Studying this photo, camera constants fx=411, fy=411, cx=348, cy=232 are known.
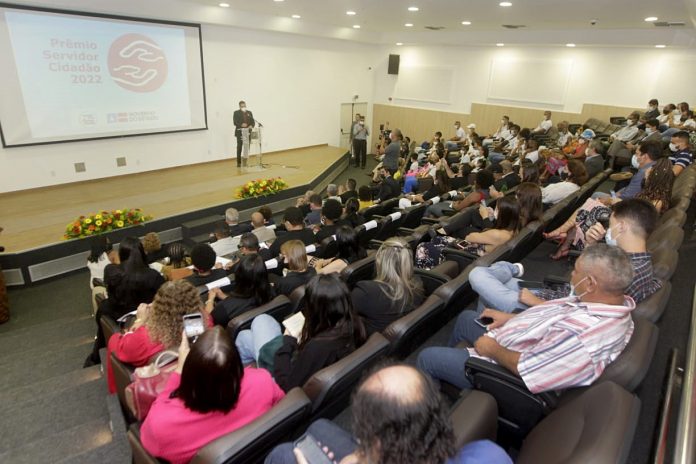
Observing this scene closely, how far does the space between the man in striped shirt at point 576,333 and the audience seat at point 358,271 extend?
1.28 m

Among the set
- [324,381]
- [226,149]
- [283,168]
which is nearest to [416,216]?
[324,381]

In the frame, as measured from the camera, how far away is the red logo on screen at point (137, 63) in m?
7.64

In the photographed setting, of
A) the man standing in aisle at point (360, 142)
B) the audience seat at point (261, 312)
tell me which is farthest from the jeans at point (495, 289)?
the man standing in aisle at point (360, 142)

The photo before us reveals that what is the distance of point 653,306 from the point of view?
6.56ft

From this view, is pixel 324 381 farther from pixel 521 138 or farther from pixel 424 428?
pixel 521 138

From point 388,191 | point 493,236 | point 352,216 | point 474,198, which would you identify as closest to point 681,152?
point 474,198

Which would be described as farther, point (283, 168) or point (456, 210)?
point (283, 168)

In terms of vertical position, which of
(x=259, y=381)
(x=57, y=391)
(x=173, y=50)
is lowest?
(x=57, y=391)

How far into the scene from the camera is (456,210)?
5.17 m

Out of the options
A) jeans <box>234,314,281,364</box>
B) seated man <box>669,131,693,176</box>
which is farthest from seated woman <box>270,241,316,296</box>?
seated man <box>669,131,693,176</box>

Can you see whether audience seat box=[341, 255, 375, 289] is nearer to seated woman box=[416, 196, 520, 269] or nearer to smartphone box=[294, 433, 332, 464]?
seated woman box=[416, 196, 520, 269]

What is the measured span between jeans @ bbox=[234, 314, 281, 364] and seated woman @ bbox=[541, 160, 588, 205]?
4017mm

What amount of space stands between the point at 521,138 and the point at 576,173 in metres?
3.70

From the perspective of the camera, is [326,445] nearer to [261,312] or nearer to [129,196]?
[261,312]
